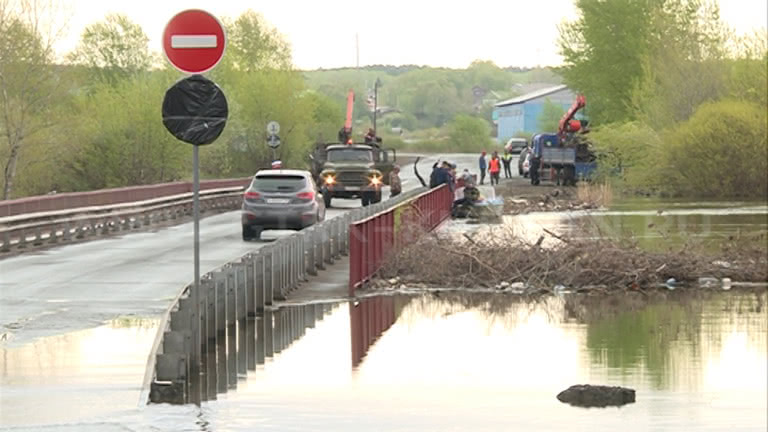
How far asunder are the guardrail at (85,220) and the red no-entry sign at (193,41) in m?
18.3

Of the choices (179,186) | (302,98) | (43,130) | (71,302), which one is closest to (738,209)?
(179,186)

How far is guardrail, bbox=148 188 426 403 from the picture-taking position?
14164 millimetres

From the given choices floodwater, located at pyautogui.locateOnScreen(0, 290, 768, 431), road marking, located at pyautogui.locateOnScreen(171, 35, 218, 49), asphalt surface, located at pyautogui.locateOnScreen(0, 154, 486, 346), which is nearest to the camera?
floodwater, located at pyautogui.locateOnScreen(0, 290, 768, 431)

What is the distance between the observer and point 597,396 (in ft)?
42.7

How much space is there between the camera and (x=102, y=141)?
226 feet

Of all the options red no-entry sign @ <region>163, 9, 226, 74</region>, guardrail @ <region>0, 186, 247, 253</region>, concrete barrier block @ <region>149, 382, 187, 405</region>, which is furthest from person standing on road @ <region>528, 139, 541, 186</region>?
concrete barrier block @ <region>149, 382, 187, 405</region>

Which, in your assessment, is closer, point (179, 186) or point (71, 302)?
point (71, 302)

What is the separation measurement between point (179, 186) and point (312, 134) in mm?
55524

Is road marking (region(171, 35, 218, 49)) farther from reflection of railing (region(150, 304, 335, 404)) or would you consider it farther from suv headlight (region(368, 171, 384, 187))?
suv headlight (region(368, 171, 384, 187))

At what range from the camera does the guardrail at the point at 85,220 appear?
33.6 m

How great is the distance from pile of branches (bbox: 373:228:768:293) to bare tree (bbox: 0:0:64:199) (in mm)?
41411

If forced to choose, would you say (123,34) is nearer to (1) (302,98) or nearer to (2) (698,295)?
(1) (302,98)

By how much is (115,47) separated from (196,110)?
11453cm

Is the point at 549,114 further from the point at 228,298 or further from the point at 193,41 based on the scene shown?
the point at 193,41
